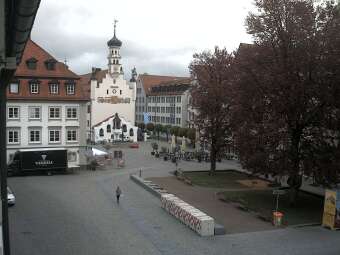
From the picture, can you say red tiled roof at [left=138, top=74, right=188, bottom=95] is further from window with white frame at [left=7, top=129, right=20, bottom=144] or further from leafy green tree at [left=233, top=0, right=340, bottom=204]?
leafy green tree at [left=233, top=0, right=340, bottom=204]

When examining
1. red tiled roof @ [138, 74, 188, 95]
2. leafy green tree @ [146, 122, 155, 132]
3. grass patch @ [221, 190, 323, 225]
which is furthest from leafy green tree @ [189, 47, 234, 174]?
red tiled roof @ [138, 74, 188, 95]

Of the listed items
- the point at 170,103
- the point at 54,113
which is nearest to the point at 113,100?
the point at 170,103

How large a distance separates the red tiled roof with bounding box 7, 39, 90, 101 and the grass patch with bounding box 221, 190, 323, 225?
21473mm

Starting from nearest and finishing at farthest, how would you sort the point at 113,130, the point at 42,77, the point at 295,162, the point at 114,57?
the point at 295,162 < the point at 42,77 < the point at 113,130 < the point at 114,57

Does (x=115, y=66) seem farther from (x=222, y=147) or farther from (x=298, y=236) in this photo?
(x=298, y=236)

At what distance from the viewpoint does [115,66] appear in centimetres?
8925

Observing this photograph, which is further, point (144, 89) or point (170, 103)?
point (144, 89)

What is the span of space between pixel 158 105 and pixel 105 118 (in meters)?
17.8

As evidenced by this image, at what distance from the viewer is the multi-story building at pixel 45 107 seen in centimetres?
4631

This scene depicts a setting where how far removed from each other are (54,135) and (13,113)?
4.57 m

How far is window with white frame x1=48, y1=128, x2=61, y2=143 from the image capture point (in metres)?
47.7

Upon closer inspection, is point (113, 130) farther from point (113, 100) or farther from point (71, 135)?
point (71, 135)

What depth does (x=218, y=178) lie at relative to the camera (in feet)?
142

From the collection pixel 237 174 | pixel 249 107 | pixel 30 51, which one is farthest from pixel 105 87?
pixel 249 107
